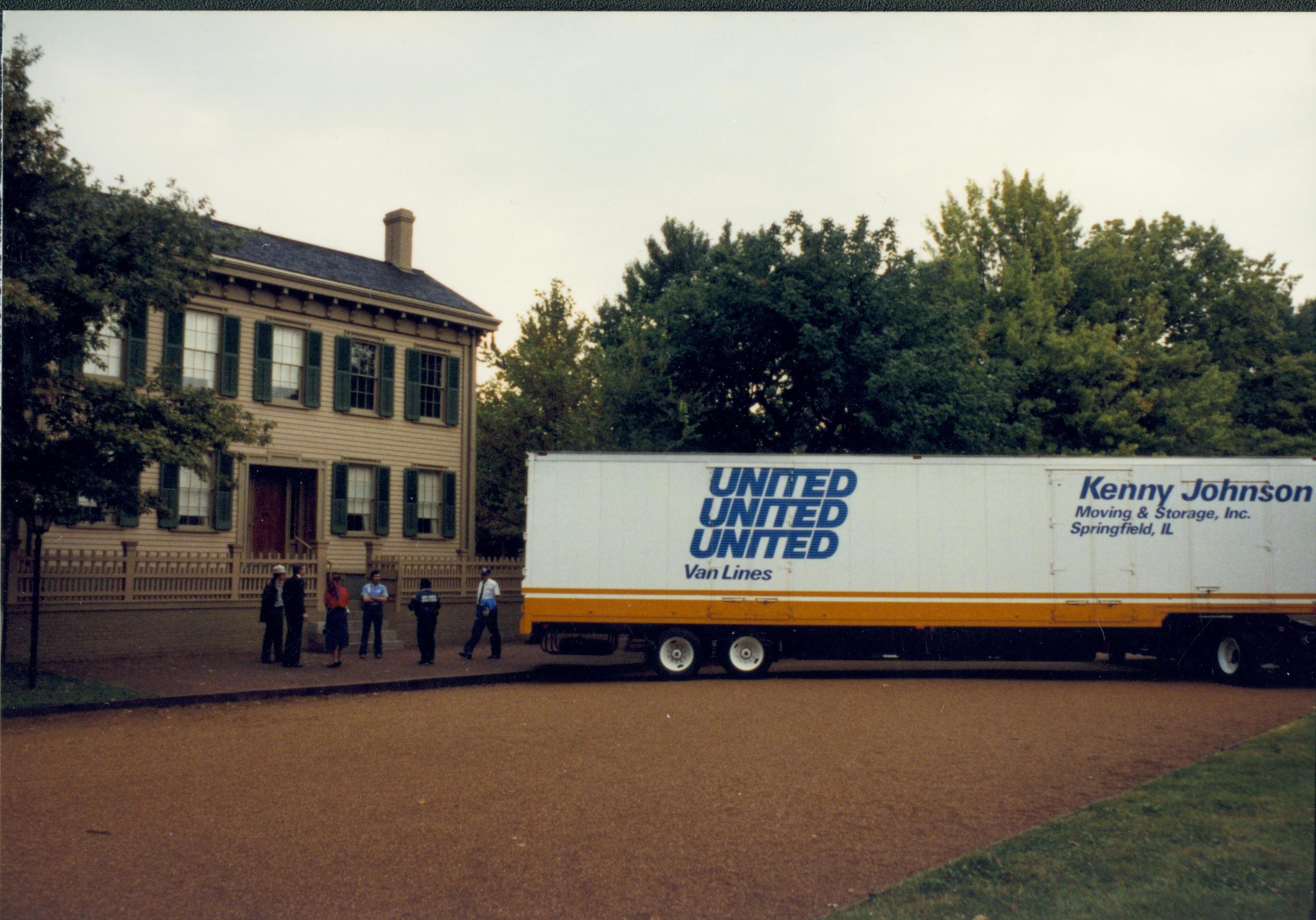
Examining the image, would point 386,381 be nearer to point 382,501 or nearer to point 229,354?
point 382,501

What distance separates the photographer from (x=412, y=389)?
1144 inches

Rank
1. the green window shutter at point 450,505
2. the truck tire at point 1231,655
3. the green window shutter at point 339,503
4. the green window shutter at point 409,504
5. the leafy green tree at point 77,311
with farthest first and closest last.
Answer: the green window shutter at point 450,505 < the green window shutter at point 409,504 < the green window shutter at point 339,503 < the truck tire at point 1231,655 < the leafy green tree at point 77,311

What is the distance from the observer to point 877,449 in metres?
23.9

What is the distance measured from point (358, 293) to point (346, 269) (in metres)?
1.99

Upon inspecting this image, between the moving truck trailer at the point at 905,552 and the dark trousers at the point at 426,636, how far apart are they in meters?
2.81

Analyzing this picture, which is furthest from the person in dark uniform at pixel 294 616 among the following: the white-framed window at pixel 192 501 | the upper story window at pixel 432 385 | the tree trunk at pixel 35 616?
the upper story window at pixel 432 385

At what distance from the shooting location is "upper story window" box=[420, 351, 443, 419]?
97.1 ft

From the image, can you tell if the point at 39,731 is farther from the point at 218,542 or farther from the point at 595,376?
the point at 595,376

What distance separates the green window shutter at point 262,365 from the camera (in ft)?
84.9

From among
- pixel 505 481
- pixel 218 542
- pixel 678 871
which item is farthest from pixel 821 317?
pixel 505 481

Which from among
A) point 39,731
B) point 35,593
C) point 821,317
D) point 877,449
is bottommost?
point 39,731

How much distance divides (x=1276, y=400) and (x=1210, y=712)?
1182 inches

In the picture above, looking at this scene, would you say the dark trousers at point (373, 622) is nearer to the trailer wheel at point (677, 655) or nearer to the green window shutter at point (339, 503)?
the green window shutter at point (339, 503)

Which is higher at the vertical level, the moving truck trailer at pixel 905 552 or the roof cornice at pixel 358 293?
the roof cornice at pixel 358 293
